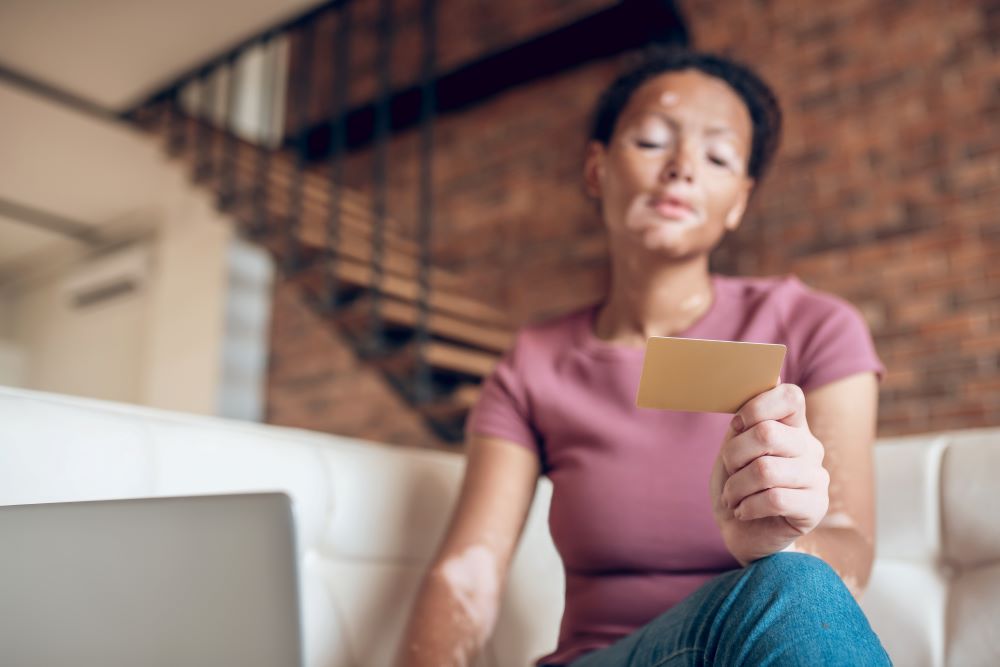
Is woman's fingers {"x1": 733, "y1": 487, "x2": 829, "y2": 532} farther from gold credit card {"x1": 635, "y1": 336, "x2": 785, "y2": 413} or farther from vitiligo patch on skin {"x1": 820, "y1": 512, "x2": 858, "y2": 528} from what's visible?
vitiligo patch on skin {"x1": 820, "y1": 512, "x2": 858, "y2": 528}

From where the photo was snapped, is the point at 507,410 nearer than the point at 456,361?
Yes

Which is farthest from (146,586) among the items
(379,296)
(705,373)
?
(379,296)

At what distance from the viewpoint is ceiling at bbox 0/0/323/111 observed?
4363mm

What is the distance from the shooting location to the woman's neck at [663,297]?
47.4 inches

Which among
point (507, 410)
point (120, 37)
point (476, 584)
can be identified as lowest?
point (476, 584)

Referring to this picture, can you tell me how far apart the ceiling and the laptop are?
436 centimetres

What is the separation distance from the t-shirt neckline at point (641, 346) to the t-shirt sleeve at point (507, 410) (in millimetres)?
99

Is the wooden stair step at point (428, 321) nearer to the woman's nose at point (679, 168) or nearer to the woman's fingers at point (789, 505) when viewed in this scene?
the woman's nose at point (679, 168)

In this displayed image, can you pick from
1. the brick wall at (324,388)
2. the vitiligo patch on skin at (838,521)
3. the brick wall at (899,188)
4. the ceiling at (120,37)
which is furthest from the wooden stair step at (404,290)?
the vitiligo patch on skin at (838,521)

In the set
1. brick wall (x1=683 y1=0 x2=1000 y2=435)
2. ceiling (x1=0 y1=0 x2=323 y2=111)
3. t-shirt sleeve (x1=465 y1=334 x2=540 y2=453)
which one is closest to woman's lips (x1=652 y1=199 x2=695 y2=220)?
t-shirt sleeve (x1=465 y1=334 x2=540 y2=453)

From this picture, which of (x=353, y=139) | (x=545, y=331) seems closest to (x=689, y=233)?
(x=545, y=331)

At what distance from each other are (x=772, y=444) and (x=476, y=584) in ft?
1.65

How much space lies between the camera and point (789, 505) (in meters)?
0.70

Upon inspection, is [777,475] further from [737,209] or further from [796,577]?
[737,209]
